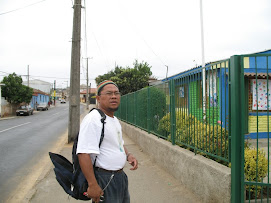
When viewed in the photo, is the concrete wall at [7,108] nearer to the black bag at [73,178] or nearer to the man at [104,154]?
the black bag at [73,178]

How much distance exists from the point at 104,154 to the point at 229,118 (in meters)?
1.88

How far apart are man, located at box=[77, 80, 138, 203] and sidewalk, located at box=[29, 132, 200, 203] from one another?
185 cm

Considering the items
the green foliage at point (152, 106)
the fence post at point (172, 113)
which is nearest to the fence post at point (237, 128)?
the fence post at point (172, 113)

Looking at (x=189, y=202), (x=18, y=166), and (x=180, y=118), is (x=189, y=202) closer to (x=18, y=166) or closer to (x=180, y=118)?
(x=180, y=118)

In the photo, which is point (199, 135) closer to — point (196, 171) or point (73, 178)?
point (196, 171)

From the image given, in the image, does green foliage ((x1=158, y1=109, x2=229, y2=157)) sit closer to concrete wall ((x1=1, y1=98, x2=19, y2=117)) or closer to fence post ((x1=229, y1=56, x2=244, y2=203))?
fence post ((x1=229, y1=56, x2=244, y2=203))

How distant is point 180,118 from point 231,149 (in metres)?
1.99

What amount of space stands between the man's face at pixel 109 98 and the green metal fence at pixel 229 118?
5.13 ft

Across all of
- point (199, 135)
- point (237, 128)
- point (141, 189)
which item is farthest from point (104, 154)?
point (141, 189)

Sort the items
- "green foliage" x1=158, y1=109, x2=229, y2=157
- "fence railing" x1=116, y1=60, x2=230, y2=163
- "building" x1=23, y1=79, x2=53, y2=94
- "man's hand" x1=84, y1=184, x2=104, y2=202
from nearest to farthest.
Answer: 1. "man's hand" x1=84, y1=184, x2=104, y2=202
2. "fence railing" x1=116, y1=60, x2=230, y2=163
3. "green foliage" x1=158, y1=109, x2=229, y2=157
4. "building" x1=23, y1=79, x2=53, y2=94

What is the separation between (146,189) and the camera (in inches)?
178

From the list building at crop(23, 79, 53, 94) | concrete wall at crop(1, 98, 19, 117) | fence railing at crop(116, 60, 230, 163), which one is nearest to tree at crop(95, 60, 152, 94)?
concrete wall at crop(1, 98, 19, 117)

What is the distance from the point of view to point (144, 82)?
24.7 meters

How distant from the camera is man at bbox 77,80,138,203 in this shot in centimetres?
208
